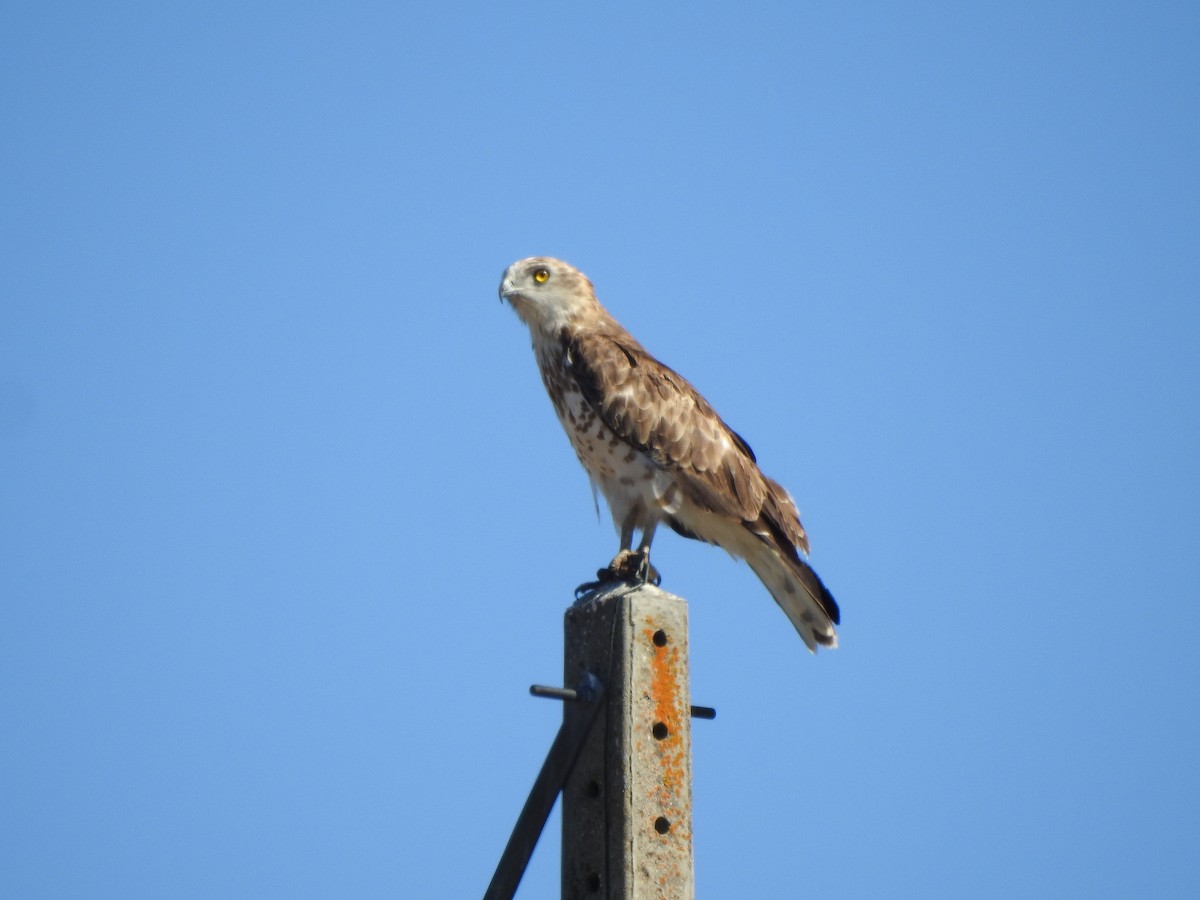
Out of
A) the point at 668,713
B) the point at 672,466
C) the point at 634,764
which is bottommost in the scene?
the point at 634,764

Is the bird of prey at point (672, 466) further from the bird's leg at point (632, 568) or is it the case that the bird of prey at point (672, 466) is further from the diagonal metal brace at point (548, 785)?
the diagonal metal brace at point (548, 785)

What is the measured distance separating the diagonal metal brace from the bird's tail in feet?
8.28

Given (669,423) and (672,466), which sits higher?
(669,423)

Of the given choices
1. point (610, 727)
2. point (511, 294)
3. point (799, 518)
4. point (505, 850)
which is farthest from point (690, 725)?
point (511, 294)

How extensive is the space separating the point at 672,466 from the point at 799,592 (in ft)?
2.89

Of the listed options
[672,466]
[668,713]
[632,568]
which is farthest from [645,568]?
[668,713]

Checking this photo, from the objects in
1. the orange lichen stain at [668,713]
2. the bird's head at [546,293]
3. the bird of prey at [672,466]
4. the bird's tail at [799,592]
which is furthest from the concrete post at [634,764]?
the bird's head at [546,293]

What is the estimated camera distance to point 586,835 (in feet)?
16.5

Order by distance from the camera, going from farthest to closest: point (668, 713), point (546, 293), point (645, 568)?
point (546, 293) < point (645, 568) < point (668, 713)

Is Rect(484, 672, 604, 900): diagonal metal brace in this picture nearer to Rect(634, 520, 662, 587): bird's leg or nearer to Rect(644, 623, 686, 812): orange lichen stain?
Rect(644, 623, 686, 812): orange lichen stain

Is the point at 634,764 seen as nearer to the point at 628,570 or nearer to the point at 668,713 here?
the point at 668,713

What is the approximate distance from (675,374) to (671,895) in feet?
12.2

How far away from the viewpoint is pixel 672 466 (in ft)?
25.0

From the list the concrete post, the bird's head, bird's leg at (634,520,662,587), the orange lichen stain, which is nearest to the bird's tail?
bird's leg at (634,520,662,587)
